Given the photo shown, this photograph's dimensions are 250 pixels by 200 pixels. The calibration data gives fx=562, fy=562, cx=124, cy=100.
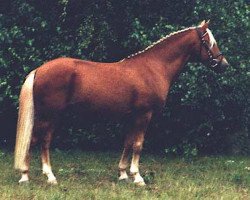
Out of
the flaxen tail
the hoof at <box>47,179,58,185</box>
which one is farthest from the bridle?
the hoof at <box>47,179,58,185</box>

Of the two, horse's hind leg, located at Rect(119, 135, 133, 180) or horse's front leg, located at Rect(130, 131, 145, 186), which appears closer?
horse's front leg, located at Rect(130, 131, 145, 186)

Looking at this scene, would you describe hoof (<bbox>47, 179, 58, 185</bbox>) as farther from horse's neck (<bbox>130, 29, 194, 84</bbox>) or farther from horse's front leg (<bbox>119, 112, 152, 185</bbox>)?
horse's neck (<bbox>130, 29, 194, 84</bbox>)

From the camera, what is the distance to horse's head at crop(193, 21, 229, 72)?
35.7 ft

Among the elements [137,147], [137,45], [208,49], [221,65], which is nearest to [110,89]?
[137,147]

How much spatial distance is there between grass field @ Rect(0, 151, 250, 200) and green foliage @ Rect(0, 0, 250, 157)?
0.88 m

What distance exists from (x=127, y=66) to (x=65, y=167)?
301cm

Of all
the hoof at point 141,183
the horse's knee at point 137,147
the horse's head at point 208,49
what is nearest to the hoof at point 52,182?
the hoof at point 141,183

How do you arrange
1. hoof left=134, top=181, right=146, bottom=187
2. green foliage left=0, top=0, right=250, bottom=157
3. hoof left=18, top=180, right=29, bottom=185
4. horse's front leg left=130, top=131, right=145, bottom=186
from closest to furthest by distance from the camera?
hoof left=18, top=180, right=29, bottom=185, hoof left=134, top=181, right=146, bottom=187, horse's front leg left=130, top=131, right=145, bottom=186, green foliage left=0, top=0, right=250, bottom=157

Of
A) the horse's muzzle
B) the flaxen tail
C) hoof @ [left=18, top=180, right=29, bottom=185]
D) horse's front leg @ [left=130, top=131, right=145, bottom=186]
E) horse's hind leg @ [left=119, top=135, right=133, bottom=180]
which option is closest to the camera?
the flaxen tail

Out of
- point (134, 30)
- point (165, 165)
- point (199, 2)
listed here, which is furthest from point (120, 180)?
point (199, 2)

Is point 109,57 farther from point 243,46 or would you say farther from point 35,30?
point 243,46

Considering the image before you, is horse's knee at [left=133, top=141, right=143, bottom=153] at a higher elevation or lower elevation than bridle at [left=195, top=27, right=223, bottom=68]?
lower

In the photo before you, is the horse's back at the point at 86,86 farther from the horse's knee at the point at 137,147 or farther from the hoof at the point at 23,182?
the hoof at the point at 23,182

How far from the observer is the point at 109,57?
14328mm
